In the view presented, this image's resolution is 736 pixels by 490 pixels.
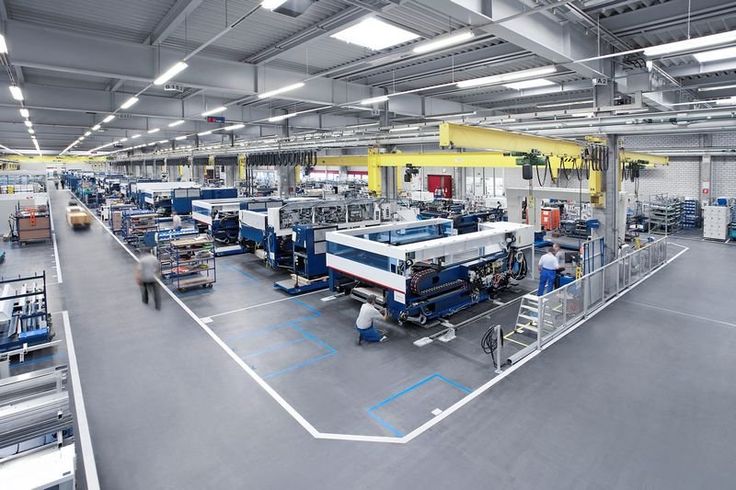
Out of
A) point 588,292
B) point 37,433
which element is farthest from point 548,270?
point 37,433

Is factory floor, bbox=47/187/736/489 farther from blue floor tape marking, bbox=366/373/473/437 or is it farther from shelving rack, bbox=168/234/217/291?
shelving rack, bbox=168/234/217/291

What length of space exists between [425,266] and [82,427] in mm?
6071

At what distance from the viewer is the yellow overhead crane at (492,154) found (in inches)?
309

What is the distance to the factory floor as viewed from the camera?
15.4 feet

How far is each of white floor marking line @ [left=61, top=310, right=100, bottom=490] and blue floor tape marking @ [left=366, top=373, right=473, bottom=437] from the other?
327cm

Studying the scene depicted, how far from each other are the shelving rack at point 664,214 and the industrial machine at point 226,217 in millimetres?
17936

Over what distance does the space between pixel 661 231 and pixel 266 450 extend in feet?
74.4

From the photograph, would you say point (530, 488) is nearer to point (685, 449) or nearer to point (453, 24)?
point (685, 449)

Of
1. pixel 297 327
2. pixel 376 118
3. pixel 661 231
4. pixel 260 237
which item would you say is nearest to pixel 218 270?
pixel 260 237

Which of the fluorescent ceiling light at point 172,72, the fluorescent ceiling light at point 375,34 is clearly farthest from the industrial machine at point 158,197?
the fluorescent ceiling light at point 375,34

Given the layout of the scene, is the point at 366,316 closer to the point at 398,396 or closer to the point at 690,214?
the point at 398,396

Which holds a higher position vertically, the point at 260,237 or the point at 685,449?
the point at 260,237

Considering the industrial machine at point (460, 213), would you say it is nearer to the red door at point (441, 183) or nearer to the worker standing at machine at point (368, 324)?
the worker standing at machine at point (368, 324)

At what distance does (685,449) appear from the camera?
16.3 ft
